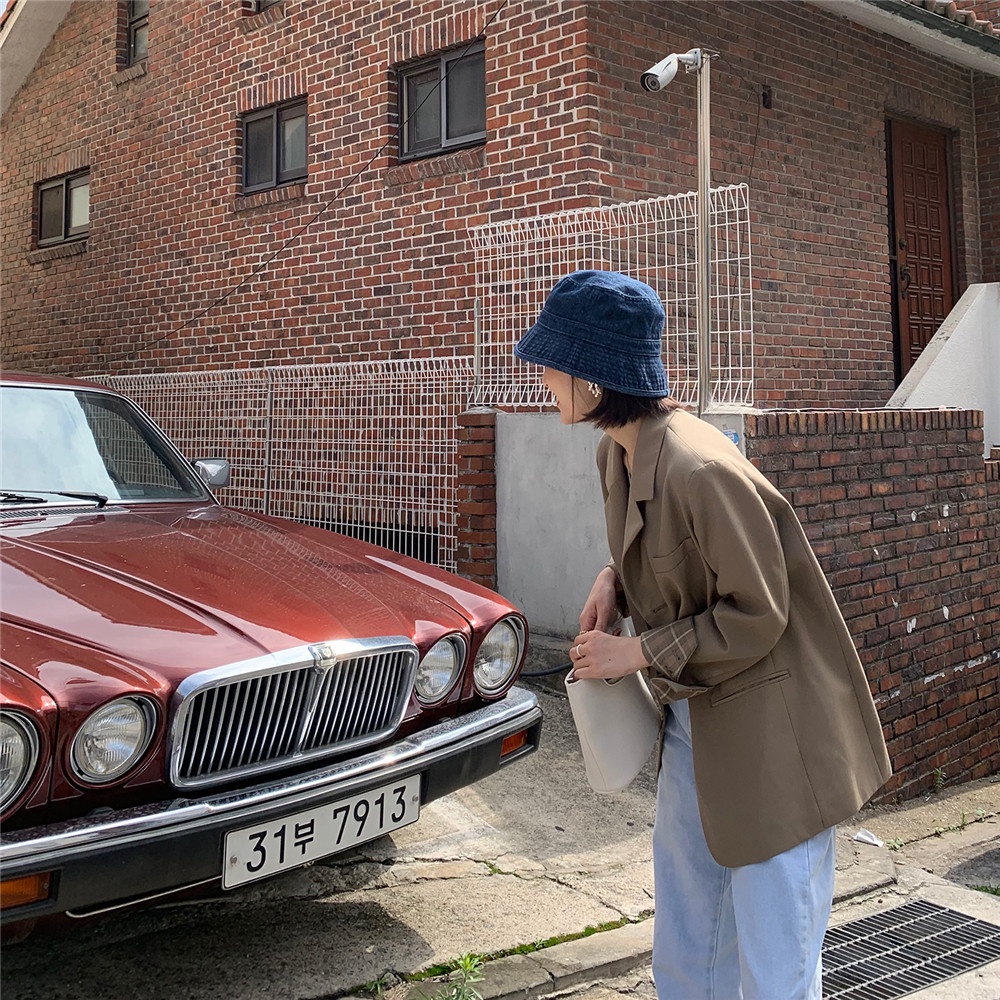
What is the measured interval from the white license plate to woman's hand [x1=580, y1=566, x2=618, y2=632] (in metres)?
0.83

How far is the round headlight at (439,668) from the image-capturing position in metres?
3.27

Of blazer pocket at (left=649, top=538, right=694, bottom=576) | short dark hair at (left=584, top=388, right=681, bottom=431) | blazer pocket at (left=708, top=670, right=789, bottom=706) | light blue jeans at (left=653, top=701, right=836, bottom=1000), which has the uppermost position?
short dark hair at (left=584, top=388, right=681, bottom=431)

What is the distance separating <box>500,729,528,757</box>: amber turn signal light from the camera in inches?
135

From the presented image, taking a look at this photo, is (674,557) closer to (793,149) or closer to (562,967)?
(562,967)

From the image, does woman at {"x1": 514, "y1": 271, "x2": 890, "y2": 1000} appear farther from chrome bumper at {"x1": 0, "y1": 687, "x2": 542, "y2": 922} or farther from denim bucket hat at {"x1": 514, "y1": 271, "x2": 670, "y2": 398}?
chrome bumper at {"x1": 0, "y1": 687, "x2": 542, "y2": 922}

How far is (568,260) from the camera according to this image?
259 inches

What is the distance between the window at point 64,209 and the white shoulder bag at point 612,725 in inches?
438

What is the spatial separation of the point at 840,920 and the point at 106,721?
2.71 metres

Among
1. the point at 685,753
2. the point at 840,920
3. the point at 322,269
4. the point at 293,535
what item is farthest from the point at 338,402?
the point at 685,753

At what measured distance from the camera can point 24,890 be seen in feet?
7.64

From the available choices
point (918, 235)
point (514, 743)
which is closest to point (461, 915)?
point (514, 743)

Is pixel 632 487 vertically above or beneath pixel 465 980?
above

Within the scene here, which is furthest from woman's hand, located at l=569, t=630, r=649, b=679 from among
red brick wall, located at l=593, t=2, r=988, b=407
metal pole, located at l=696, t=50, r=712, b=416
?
red brick wall, located at l=593, t=2, r=988, b=407

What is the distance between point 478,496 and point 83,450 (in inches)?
110
